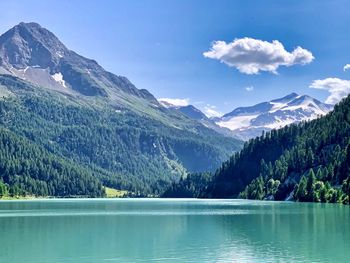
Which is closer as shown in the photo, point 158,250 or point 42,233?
point 158,250

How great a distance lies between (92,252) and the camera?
65.7m

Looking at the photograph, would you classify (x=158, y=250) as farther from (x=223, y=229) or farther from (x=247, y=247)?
(x=223, y=229)

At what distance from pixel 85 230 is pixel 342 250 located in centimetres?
4326

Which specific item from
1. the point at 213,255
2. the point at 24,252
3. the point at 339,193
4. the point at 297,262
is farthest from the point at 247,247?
the point at 339,193

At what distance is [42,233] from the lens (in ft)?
289

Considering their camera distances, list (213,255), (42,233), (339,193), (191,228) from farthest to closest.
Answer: (339,193) → (191,228) → (42,233) → (213,255)

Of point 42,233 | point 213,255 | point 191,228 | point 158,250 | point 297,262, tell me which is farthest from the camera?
point 191,228

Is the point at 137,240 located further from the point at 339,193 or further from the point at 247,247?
the point at 339,193

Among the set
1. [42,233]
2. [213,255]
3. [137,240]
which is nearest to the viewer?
[213,255]

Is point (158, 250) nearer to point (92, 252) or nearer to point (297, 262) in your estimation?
point (92, 252)

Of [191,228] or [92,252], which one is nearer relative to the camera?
[92,252]

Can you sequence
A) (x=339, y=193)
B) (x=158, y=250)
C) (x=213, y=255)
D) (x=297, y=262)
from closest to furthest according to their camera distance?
(x=297, y=262)
(x=213, y=255)
(x=158, y=250)
(x=339, y=193)

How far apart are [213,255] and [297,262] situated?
956 centimetres

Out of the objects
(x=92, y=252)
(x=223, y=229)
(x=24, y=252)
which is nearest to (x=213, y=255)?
(x=92, y=252)
